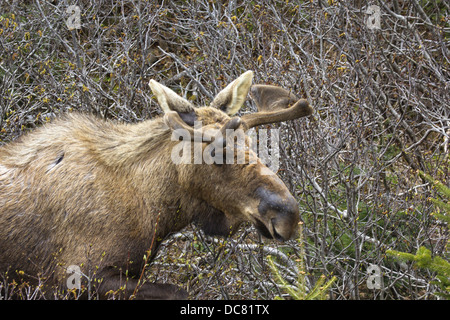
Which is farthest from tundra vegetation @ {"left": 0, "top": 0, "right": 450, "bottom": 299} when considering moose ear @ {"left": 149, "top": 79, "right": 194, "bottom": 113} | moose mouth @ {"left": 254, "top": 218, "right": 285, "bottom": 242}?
moose ear @ {"left": 149, "top": 79, "right": 194, "bottom": 113}

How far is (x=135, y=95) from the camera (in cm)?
793

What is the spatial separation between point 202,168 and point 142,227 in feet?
2.22

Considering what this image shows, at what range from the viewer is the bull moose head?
14.6 feet

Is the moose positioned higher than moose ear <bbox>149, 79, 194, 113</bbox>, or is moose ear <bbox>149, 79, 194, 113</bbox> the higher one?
moose ear <bbox>149, 79, 194, 113</bbox>

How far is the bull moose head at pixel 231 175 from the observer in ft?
14.6

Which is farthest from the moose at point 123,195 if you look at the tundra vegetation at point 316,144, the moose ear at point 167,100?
the tundra vegetation at point 316,144

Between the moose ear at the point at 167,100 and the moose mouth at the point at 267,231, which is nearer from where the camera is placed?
the moose mouth at the point at 267,231

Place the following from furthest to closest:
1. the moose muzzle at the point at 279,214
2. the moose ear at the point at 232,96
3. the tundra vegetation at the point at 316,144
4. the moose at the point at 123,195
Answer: the tundra vegetation at the point at 316,144 < the moose ear at the point at 232,96 < the moose at the point at 123,195 < the moose muzzle at the point at 279,214

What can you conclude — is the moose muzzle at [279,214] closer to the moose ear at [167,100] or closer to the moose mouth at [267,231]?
the moose mouth at [267,231]

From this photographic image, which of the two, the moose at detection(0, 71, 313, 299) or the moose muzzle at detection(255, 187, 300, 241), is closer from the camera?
the moose muzzle at detection(255, 187, 300, 241)

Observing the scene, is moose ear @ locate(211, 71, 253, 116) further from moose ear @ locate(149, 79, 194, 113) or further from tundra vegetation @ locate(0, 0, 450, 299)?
tundra vegetation @ locate(0, 0, 450, 299)

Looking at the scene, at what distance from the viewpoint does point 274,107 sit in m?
5.50
